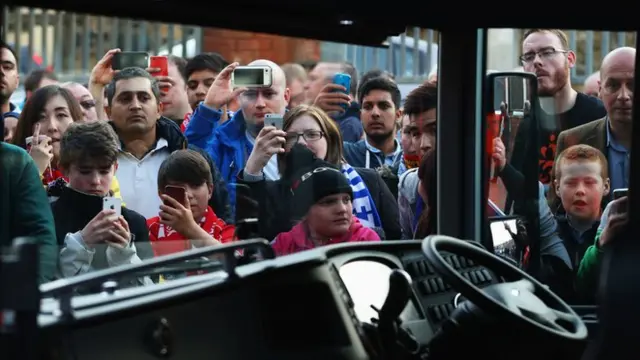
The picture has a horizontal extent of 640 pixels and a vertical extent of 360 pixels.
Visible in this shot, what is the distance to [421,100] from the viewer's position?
13.9 feet

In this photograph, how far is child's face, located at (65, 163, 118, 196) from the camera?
3.00 meters

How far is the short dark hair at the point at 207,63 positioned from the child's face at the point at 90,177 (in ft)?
1.43

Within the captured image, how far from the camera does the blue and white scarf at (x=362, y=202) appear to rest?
11.2ft

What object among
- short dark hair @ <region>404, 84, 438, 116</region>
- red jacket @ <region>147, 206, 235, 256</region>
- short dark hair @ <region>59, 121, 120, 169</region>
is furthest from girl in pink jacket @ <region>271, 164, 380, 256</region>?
short dark hair @ <region>404, 84, 438, 116</region>

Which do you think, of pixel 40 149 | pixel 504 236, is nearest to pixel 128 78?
pixel 40 149

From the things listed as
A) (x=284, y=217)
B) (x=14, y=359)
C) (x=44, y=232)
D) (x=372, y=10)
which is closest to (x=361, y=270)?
(x=284, y=217)

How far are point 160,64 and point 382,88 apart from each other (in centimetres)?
81

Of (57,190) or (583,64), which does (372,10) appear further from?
(583,64)

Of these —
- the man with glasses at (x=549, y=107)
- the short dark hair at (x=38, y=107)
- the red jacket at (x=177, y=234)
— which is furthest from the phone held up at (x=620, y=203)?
the short dark hair at (x=38, y=107)

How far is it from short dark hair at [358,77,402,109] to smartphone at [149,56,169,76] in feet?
2.10

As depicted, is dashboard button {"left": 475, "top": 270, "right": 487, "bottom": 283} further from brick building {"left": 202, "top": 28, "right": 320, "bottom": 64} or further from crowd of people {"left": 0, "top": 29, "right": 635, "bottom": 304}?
brick building {"left": 202, "top": 28, "right": 320, "bottom": 64}

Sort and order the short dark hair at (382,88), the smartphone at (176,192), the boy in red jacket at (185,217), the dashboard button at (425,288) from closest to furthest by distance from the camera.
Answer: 1. the boy in red jacket at (185,217)
2. the smartphone at (176,192)
3. the dashboard button at (425,288)
4. the short dark hair at (382,88)

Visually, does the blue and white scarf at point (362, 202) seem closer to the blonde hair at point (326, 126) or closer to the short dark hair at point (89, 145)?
the blonde hair at point (326, 126)

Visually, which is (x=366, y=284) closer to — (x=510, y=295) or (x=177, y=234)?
(x=510, y=295)
